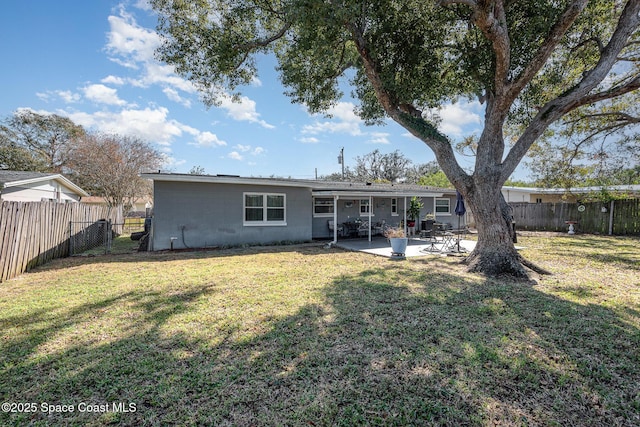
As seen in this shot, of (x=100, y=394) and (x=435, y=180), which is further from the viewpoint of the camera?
(x=435, y=180)

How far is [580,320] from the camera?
13.6 ft

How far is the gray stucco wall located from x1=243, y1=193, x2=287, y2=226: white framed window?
17 cm

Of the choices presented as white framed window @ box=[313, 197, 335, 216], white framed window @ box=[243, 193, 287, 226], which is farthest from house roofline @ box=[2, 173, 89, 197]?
white framed window @ box=[313, 197, 335, 216]

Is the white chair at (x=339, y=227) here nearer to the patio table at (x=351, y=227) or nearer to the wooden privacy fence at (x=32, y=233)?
the patio table at (x=351, y=227)

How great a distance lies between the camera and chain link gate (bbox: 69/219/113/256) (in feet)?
31.4

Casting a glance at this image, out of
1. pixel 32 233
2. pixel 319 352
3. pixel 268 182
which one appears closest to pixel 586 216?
pixel 268 182

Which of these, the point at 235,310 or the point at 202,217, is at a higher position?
the point at 202,217

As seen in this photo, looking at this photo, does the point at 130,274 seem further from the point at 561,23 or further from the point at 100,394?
the point at 561,23

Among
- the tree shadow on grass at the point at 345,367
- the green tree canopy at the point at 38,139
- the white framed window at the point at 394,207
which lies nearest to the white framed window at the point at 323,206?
the white framed window at the point at 394,207

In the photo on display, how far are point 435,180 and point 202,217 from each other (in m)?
31.5

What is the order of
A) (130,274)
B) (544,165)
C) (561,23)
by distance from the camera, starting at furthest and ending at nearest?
(544,165)
(130,274)
(561,23)

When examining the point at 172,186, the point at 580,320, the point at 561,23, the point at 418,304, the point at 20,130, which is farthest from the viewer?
the point at 20,130

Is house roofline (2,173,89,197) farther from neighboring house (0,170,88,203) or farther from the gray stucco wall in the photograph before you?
the gray stucco wall

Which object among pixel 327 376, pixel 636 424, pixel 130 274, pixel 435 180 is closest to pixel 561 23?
pixel 636 424
